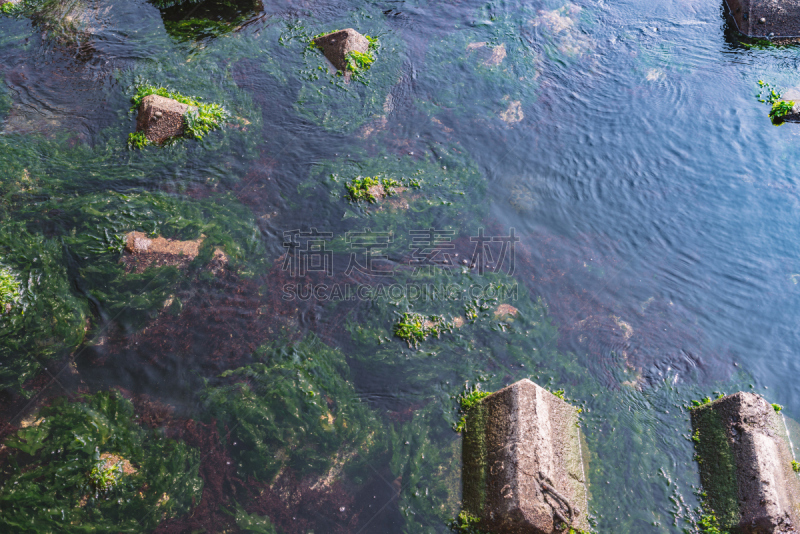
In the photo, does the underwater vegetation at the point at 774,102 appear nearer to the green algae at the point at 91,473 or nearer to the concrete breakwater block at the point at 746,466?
the concrete breakwater block at the point at 746,466

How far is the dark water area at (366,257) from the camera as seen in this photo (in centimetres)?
458

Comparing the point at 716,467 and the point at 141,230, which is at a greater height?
the point at 141,230

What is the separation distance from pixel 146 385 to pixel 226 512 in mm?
1603

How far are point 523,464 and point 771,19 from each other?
10217 mm

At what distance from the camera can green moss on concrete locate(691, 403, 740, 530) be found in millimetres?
4461

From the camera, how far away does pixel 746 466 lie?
4.48m

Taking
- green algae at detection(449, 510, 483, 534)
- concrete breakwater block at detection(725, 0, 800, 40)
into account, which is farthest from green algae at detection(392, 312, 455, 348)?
concrete breakwater block at detection(725, 0, 800, 40)

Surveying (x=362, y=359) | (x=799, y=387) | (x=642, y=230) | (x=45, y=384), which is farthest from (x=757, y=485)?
(x=45, y=384)

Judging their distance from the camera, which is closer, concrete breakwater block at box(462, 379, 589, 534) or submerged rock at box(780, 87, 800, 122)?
concrete breakwater block at box(462, 379, 589, 534)

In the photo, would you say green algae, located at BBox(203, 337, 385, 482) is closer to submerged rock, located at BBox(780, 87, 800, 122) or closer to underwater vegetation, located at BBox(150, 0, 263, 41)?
underwater vegetation, located at BBox(150, 0, 263, 41)


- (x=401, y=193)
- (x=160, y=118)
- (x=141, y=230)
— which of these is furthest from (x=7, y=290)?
(x=401, y=193)

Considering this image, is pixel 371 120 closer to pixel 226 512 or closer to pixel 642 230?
pixel 642 230

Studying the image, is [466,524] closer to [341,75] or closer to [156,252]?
[156,252]

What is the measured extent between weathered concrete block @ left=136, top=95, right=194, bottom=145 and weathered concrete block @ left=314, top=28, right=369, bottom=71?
262 cm
